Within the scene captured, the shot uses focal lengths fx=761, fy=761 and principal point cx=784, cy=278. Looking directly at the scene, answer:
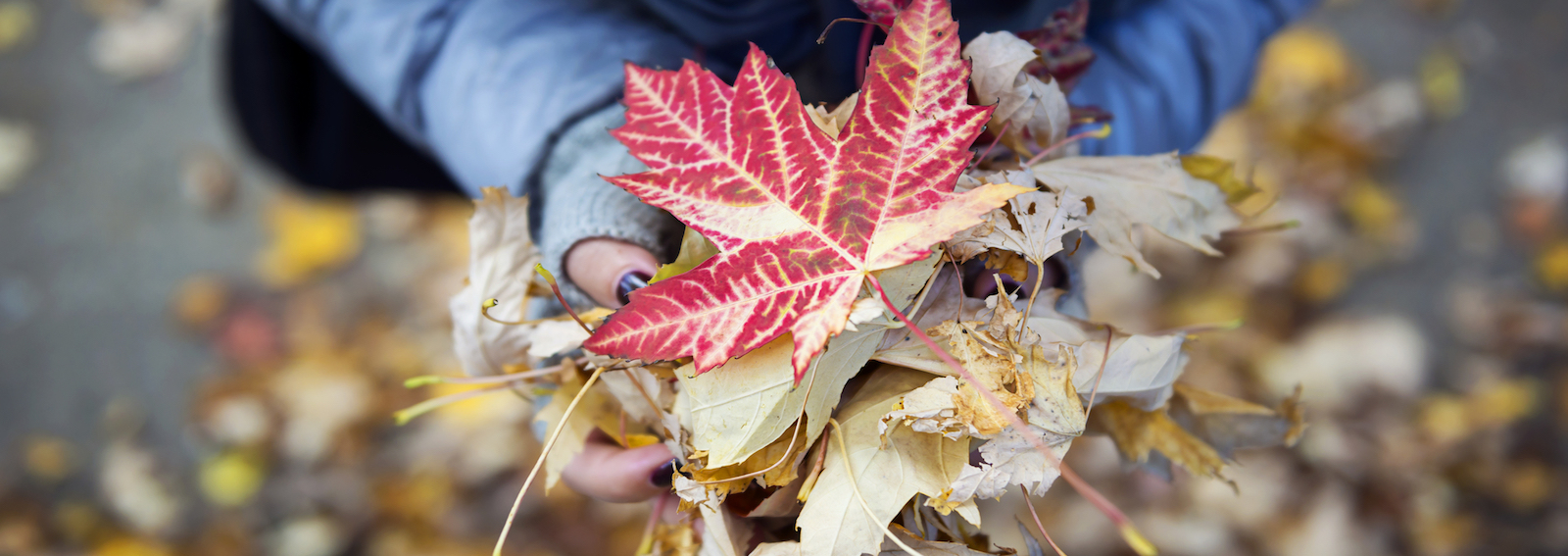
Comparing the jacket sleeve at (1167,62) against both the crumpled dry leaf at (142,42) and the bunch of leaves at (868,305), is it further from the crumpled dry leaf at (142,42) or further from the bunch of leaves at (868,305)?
the crumpled dry leaf at (142,42)

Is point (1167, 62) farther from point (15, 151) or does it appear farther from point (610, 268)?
point (15, 151)

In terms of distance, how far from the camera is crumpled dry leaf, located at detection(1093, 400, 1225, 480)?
0.44 metres

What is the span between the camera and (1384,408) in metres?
1.38

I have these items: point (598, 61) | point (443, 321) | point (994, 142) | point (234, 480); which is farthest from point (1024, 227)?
point (234, 480)

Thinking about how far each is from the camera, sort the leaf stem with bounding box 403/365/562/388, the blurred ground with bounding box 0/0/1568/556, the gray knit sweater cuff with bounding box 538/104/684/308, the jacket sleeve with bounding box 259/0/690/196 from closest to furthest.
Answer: the leaf stem with bounding box 403/365/562/388, the gray knit sweater cuff with bounding box 538/104/684/308, the jacket sleeve with bounding box 259/0/690/196, the blurred ground with bounding box 0/0/1568/556

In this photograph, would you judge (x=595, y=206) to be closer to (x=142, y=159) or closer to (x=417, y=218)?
(x=417, y=218)

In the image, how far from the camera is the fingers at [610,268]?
49cm

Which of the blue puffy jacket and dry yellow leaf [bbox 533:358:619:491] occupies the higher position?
the blue puffy jacket

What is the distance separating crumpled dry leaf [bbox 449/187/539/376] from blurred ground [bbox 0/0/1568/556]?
0.96 meters

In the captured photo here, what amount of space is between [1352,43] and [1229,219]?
1558 millimetres

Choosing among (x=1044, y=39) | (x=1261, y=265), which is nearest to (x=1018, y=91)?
(x=1044, y=39)

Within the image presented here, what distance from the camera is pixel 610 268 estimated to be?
51 centimetres

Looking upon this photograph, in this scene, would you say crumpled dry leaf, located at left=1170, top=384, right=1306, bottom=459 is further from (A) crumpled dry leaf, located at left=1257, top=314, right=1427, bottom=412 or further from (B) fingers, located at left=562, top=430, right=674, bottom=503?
(A) crumpled dry leaf, located at left=1257, top=314, right=1427, bottom=412

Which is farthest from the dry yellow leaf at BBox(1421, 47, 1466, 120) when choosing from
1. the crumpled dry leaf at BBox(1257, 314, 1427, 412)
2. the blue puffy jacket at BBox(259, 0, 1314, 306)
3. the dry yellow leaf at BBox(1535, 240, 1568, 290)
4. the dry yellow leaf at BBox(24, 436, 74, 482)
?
the dry yellow leaf at BBox(24, 436, 74, 482)
